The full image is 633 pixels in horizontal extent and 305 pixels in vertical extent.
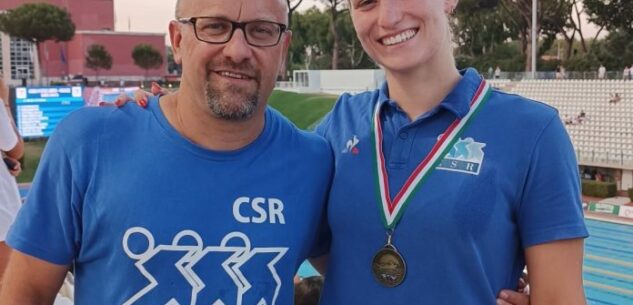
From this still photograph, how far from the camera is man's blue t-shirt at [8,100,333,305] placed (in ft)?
5.18

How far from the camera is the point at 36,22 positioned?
37094mm

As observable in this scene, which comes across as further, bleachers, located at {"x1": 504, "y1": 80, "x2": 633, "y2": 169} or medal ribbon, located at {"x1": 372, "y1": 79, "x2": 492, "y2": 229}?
bleachers, located at {"x1": 504, "y1": 80, "x2": 633, "y2": 169}

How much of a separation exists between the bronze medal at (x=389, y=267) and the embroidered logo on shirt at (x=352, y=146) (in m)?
0.29

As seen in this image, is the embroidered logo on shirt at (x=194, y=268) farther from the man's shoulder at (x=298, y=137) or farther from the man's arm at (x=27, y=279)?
the man's shoulder at (x=298, y=137)

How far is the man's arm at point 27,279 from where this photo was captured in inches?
63.3

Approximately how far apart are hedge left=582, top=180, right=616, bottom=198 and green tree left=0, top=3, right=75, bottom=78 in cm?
3208

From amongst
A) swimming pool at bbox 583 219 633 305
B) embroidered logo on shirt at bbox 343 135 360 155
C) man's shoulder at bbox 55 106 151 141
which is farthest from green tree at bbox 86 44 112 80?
embroidered logo on shirt at bbox 343 135 360 155

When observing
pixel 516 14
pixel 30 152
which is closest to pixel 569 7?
pixel 516 14

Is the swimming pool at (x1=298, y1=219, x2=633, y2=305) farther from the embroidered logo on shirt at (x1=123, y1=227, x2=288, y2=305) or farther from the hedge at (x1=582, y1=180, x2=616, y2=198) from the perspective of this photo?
the embroidered logo on shirt at (x1=123, y1=227, x2=288, y2=305)

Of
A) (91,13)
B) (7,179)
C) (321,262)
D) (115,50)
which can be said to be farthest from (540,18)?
(321,262)

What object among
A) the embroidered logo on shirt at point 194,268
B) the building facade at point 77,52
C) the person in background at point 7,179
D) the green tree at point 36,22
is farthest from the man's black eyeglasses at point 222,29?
the building facade at point 77,52

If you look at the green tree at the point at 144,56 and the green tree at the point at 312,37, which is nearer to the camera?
the green tree at the point at 144,56

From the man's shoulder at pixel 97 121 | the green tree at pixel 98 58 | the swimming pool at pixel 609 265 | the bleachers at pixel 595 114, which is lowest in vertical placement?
the swimming pool at pixel 609 265

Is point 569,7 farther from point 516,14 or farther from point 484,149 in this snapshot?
point 484,149
